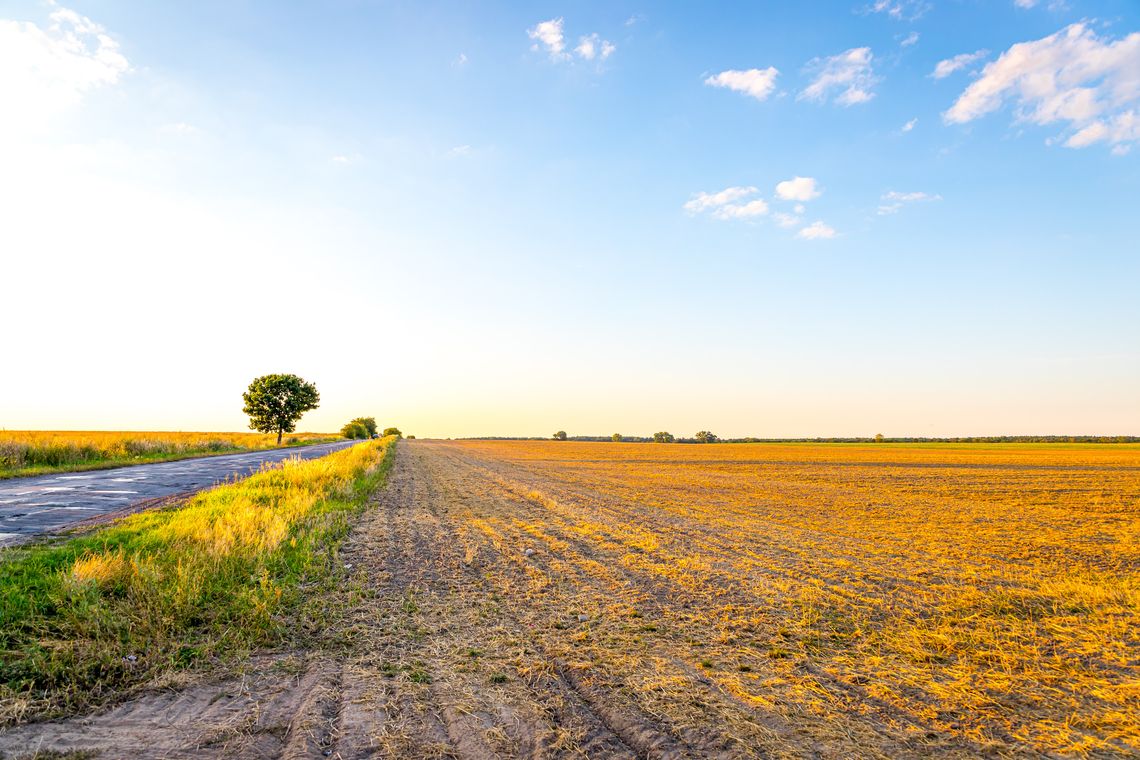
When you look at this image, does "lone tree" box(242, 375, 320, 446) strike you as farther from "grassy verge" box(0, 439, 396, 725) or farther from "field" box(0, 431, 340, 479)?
"grassy verge" box(0, 439, 396, 725)

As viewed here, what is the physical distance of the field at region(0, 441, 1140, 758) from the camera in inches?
141

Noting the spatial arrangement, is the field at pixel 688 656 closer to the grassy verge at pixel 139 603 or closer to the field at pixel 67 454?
the grassy verge at pixel 139 603

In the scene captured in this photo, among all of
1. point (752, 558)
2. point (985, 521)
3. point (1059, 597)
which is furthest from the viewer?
point (985, 521)

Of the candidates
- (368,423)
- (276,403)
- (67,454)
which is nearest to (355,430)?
(368,423)

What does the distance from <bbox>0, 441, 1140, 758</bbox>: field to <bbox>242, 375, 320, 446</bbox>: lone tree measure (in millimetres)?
73492

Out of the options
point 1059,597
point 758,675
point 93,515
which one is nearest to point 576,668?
point 758,675

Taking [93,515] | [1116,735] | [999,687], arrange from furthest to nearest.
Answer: [93,515], [999,687], [1116,735]

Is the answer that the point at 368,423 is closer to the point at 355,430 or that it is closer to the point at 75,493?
the point at 355,430

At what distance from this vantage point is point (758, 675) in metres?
4.62

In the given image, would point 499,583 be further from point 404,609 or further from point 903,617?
point 903,617

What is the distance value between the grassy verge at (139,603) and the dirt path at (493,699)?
1.63 feet

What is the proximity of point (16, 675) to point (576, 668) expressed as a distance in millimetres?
4380

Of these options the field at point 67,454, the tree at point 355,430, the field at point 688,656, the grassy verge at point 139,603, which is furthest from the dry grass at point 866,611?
the tree at point 355,430

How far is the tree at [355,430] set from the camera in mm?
127438
